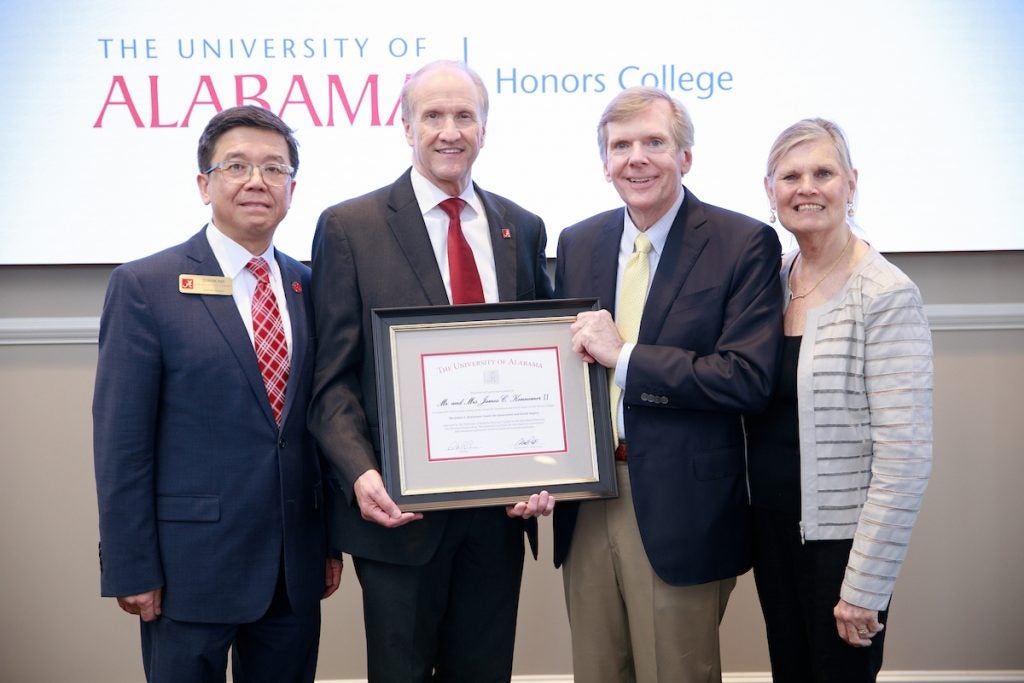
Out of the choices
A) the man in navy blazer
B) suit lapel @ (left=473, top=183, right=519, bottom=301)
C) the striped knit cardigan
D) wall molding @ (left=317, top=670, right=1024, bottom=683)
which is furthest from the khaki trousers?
wall molding @ (left=317, top=670, right=1024, bottom=683)

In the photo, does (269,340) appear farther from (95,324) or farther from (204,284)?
(95,324)

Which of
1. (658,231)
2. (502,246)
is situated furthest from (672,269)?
(502,246)

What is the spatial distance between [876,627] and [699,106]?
183 cm

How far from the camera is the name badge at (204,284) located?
1.83 m

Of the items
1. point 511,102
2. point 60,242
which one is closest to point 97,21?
point 60,242

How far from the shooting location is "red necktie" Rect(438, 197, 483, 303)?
1.96 metres

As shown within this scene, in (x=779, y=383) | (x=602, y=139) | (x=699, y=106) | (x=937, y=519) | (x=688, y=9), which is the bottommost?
(x=937, y=519)

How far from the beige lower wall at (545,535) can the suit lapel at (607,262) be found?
1.43 meters

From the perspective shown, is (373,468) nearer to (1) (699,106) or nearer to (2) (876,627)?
(2) (876,627)

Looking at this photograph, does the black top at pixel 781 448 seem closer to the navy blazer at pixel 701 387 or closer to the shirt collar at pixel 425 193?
the navy blazer at pixel 701 387

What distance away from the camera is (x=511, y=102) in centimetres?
293

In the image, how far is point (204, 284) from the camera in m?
1.85

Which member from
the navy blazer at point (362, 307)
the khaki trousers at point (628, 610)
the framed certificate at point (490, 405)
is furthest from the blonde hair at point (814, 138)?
the khaki trousers at point (628, 610)

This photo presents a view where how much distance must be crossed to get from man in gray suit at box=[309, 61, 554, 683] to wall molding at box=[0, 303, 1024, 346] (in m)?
1.48
